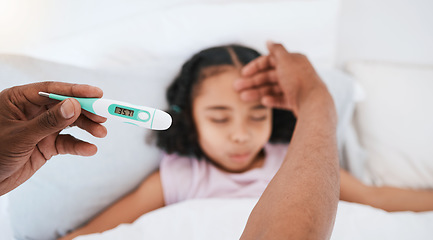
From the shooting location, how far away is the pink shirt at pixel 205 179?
0.72m

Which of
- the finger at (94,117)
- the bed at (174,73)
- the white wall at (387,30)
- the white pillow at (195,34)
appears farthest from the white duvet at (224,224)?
the white wall at (387,30)

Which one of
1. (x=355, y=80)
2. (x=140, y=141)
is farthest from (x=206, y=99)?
(x=355, y=80)

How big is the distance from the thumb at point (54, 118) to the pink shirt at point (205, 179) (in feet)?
1.27

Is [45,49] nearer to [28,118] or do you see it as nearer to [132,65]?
[132,65]

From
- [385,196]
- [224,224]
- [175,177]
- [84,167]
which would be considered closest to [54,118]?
[84,167]

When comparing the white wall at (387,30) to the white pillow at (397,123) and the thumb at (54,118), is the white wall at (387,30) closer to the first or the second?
the white pillow at (397,123)

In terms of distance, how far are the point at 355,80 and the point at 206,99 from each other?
474 millimetres

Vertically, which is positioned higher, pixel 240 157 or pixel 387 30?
pixel 387 30

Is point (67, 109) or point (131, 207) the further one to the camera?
point (131, 207)

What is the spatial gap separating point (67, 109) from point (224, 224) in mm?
321

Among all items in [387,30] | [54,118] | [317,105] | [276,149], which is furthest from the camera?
[387,30]

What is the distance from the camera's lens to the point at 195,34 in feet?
2.43

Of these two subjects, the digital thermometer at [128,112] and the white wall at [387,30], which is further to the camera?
the white wall at [387,30]

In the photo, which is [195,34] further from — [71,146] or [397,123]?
[397,123]
